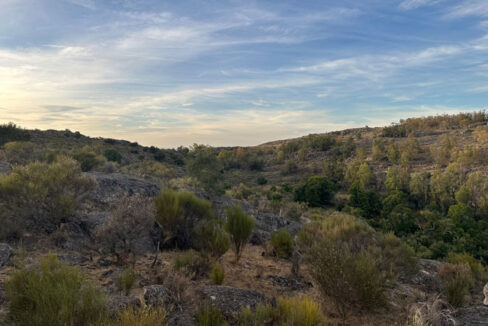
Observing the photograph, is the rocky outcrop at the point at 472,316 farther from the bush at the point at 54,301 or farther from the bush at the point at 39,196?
the bush at the point at 39,196

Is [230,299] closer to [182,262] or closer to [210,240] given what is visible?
[182,262]

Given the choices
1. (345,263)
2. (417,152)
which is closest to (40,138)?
(345,263)

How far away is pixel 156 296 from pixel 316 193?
129ft

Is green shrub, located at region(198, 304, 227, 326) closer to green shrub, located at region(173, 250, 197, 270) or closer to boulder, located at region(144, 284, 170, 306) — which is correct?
boulder, located at region(144, 284, 170, 306)

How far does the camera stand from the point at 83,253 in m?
8.92

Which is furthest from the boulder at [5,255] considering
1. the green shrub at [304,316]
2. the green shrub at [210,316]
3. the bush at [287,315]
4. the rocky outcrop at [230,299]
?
the green shrub at [304,316]

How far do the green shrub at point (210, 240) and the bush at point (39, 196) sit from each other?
4470 mm

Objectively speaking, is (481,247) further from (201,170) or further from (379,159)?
(379,159)

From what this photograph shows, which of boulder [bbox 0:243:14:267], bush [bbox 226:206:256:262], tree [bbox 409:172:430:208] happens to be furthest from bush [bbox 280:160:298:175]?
boulder [bbox 0:243:14:267]

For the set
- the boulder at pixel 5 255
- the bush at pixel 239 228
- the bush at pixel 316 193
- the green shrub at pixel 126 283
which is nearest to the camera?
the green shrub at pixel 126 283

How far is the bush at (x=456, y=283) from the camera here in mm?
8188

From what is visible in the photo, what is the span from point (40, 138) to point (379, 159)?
64.7 metres

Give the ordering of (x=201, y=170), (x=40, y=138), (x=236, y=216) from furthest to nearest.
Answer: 1. (x=40, y=138)
2. (x=201, y=170)
3. (x=236, y=216)

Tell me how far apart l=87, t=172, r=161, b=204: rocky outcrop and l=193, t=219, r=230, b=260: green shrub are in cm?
506
